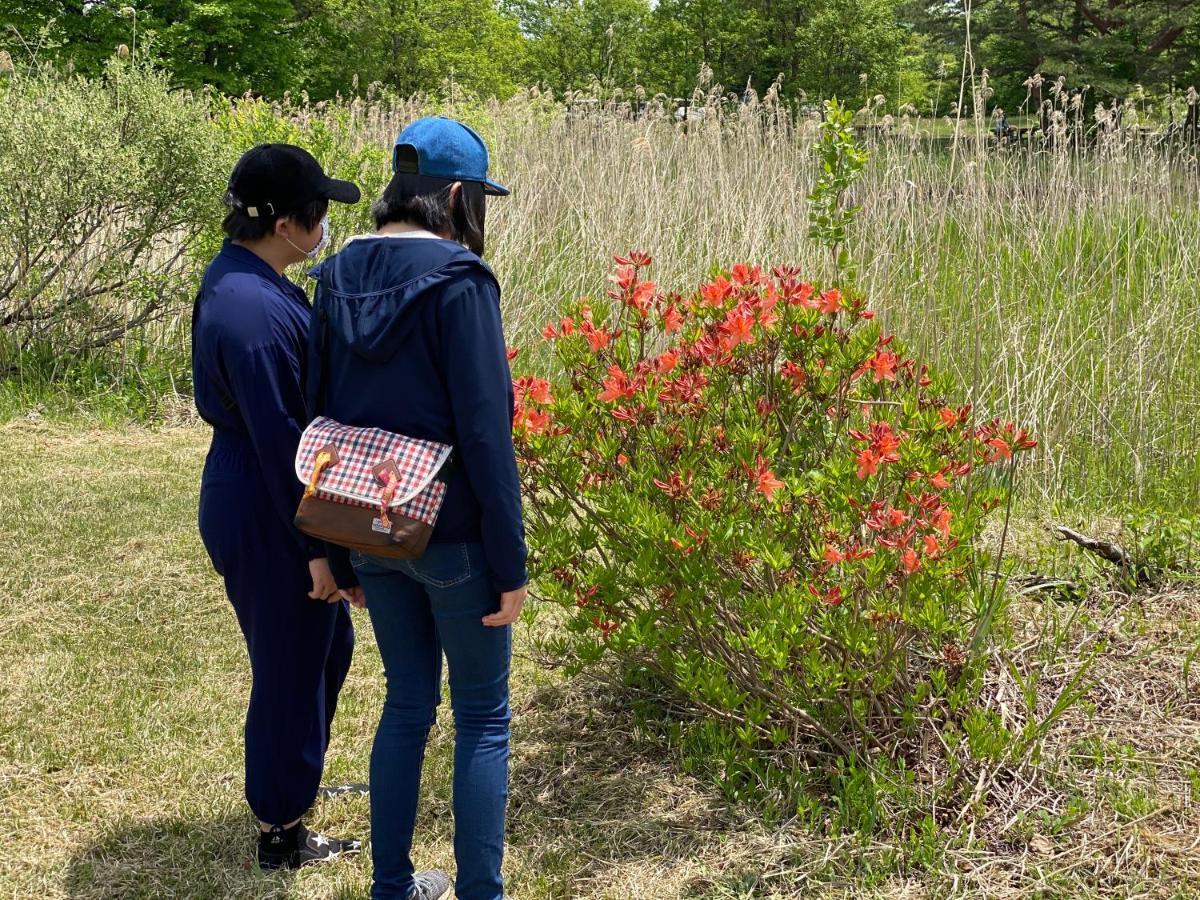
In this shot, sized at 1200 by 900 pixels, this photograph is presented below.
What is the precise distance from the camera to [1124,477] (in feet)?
15.5

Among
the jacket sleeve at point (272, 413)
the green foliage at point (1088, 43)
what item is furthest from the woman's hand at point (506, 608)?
the green foliage at point (1088, 43)

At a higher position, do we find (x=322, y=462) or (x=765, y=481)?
(x=322, y=462)

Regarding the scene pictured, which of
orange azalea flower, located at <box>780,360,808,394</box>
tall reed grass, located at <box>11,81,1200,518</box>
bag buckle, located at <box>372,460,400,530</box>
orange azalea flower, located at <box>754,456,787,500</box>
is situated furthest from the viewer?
tall reed grass, located at <box>11,81,1200,518</box>

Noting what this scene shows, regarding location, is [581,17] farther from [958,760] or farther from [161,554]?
[958,760]

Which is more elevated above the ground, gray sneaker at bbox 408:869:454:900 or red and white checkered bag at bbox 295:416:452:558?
red and white checkered bag at bbox 295:416:452:558

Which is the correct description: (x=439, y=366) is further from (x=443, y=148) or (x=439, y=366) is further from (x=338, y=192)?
(x=338, y=192)

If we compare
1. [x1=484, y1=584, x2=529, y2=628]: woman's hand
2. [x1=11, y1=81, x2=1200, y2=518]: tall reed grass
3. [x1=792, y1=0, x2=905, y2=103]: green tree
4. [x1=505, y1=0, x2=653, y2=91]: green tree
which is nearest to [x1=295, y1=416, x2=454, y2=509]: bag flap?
[x1=484, y1=584, x2=529, y2=628]: woman's hand

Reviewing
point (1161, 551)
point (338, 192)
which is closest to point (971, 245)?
point (1161, 551)

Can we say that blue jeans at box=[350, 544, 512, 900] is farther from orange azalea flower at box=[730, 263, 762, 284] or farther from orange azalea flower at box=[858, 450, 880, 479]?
orange azalea flower at box=[730, 263, 762, 284]

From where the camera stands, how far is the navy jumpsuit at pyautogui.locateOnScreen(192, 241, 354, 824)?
7.45ft

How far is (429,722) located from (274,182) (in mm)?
1159

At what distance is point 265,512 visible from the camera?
2.42 meters

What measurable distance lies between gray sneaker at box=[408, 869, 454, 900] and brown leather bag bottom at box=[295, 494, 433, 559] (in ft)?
2.73

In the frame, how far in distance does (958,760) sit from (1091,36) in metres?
25.3
